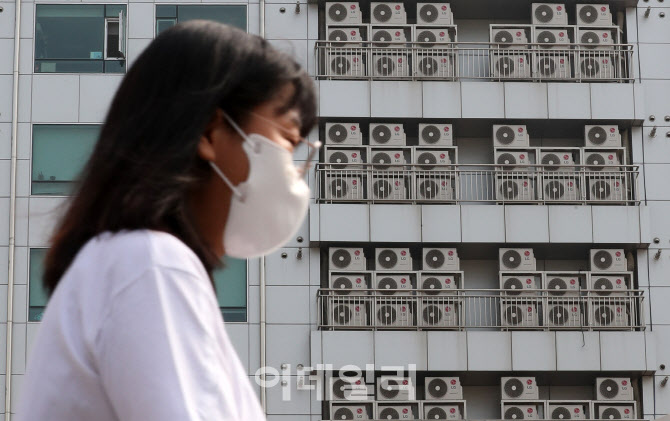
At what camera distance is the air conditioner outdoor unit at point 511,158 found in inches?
896

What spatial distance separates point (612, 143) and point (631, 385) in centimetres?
425

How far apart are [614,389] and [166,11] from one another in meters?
10.1

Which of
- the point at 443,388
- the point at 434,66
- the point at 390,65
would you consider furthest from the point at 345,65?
the point at 443,388

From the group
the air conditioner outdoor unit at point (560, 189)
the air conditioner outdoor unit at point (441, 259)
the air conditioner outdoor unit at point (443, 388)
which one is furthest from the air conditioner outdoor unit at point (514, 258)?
the air conditioner outdoor unit at point (443, 388)

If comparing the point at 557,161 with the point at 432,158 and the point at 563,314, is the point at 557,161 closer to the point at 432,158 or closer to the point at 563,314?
the point at 432,158

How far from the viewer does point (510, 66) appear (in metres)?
23.2

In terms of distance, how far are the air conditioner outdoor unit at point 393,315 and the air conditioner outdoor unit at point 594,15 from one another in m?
6.27

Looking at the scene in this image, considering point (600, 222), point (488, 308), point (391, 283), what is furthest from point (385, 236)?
point (600, 222)

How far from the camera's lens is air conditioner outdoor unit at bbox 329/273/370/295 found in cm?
2188

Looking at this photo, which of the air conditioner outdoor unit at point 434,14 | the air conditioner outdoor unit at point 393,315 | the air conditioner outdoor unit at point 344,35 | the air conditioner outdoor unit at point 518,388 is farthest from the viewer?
the air conditioner outdoor unit at point 434,14

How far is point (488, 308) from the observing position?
73.5 feet

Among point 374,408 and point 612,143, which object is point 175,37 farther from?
point 612,143

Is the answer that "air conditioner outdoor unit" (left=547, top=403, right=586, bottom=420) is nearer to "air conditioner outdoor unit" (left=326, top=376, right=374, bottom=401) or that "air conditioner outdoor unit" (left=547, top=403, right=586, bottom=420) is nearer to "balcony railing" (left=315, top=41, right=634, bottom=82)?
"air conditioner outdoor unit" (left=326, top=376, right=374, bottom=401)

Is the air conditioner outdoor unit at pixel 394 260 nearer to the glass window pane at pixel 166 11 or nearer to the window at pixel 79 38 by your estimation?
the glass window pane at pixel 166 11
